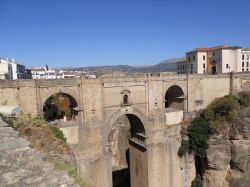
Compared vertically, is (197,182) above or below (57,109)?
below

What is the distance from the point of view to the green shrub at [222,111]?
22219 mm

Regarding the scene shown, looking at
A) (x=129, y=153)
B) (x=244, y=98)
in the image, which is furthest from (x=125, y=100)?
(x=244, y=98)

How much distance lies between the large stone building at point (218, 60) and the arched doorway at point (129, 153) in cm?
1907

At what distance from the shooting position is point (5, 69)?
1396 inches

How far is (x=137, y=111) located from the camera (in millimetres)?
18594

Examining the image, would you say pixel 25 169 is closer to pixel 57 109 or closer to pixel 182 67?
pixel 57 109

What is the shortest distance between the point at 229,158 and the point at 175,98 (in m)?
7.31

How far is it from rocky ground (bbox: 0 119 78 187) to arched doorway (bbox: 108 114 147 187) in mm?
15511

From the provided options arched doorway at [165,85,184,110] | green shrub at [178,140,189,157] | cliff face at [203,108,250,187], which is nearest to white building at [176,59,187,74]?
arched doorway at [165,85,184,110]

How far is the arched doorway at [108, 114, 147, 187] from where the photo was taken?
774 inches

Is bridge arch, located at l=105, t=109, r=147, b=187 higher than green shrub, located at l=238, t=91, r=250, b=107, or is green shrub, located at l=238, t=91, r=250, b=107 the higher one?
green shrub, located at l=238, t=91, r=250, b=107

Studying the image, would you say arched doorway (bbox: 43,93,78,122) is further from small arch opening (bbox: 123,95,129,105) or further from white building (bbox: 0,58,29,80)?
Result: white building (bbox: 0,58,29,80)

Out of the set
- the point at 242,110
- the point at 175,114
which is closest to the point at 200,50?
the point at 242,110

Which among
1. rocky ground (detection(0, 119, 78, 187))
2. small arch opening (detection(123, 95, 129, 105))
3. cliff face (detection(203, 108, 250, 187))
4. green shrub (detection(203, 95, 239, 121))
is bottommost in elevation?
cliff face (detection(203, 108, 250, 187))
